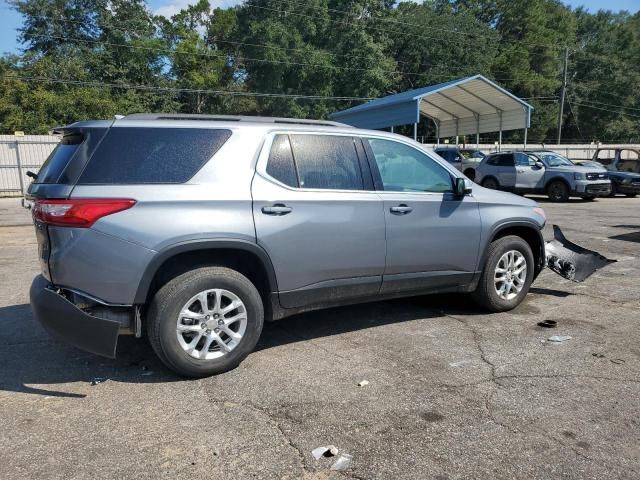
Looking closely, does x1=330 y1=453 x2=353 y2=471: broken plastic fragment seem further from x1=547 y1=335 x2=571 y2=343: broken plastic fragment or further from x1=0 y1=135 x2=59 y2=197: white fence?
x1=0 y1=135 x2=59 y2=197: white fence

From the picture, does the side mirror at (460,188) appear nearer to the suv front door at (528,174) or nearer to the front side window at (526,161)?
the suv front door at (528,174)

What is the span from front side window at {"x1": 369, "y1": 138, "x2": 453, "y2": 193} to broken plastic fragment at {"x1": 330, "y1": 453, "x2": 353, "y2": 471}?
241cm

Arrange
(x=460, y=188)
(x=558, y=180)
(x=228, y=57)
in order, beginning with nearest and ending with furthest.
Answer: (x=460, y=188), (x=558, y=180), (x=228, y=57)

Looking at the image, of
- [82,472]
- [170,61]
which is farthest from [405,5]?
[82,472]

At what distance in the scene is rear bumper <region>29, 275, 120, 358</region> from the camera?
3490 mm

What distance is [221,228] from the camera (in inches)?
149

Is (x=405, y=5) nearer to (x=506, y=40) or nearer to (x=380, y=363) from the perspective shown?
(x=506, y=40)

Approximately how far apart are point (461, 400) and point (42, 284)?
9.98 ft

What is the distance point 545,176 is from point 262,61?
32424 millimetres

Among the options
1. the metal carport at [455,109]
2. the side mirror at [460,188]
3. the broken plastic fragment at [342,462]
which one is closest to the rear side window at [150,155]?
the broken plastic fragment at [342,462]

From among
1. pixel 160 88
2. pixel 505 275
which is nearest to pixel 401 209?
pixel 505 275

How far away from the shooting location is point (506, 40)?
6175 centimetres

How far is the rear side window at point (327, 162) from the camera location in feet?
14.0

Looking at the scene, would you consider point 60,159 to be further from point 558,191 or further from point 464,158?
point 464,158
